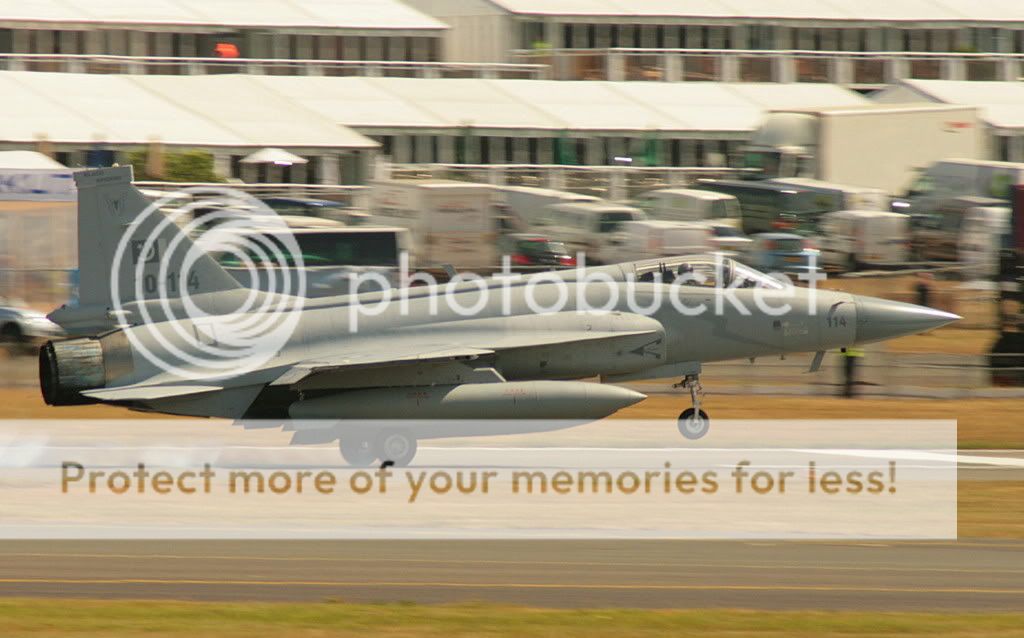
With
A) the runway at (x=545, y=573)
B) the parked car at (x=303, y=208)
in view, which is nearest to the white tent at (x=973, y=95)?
the parked car at (x=303, y=208)

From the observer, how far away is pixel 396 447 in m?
19.6

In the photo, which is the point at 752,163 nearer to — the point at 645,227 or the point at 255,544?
the point at 645,227

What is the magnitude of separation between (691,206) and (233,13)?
2362cm

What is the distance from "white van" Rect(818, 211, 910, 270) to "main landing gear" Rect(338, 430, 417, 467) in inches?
984

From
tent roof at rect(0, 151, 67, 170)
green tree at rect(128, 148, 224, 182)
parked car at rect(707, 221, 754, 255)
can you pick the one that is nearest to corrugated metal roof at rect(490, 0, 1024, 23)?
green tree at rect(128, 148, 224, 182)

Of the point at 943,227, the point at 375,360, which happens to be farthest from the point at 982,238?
the point at 375,360

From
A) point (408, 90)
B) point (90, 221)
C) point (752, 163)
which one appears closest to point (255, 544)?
point (90, 221)

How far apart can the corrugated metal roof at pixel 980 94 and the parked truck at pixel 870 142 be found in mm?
4777

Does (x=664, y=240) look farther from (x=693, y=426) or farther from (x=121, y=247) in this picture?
(x=121, y=247)

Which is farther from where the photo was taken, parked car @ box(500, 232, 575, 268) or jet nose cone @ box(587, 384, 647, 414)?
parked car @ box(500, 232, 575, 268)

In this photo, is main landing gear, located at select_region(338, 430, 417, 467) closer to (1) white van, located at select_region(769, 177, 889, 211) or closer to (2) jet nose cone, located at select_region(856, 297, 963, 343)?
(2) jet nose cone, located at select_region(856, 297, 963, 343)

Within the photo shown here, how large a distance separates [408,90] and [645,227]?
17.7 metres

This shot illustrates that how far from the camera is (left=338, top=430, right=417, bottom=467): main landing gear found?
19516 millimetres

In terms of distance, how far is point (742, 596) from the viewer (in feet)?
42.6
